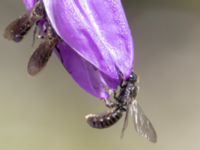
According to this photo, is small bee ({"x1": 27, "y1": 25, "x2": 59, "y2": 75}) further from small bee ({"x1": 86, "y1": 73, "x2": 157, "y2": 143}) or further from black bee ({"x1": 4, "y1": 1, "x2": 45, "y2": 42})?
small bee ({"x1": 86, "y1": 73, "x2": 157, "y2": 143})

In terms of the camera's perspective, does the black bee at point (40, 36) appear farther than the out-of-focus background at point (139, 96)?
No

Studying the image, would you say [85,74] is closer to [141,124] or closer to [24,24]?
[24,24]

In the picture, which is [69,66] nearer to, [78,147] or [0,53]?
[78,147]

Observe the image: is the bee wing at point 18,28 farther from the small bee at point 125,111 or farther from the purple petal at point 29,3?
the small bee at point 125,111

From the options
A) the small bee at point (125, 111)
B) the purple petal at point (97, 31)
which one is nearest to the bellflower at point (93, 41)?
the purple petal at point (97, 31)

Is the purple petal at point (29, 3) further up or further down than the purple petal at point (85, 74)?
further up

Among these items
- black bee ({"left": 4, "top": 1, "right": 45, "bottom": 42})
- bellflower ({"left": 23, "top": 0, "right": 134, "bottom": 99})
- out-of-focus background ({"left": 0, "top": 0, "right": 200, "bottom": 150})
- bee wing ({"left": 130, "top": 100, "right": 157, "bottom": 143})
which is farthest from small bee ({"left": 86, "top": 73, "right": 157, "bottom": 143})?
out-of-focus background ({"left": 0, "top": 0, "right": 200, "bottom": 150})
